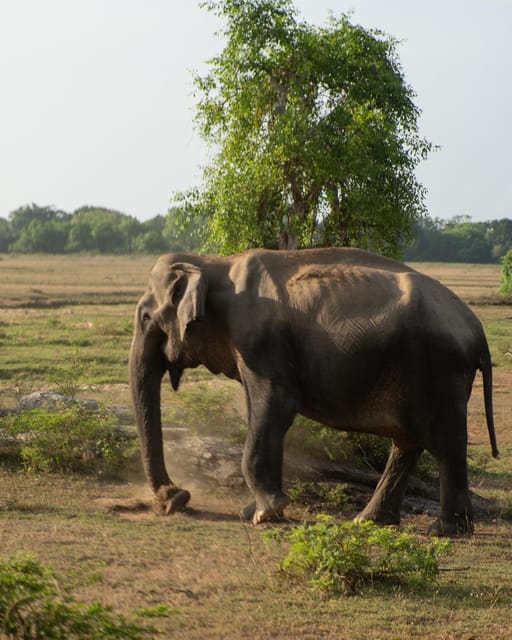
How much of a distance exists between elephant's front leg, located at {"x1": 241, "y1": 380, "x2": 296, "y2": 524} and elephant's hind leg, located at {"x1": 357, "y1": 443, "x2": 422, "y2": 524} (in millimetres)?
831

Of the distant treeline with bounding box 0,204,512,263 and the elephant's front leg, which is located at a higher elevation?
the distant treeline with bounding box 0,204,512,263

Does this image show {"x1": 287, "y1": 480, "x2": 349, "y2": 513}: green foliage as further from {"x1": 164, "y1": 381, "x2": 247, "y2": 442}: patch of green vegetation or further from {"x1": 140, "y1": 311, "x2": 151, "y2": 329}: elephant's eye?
{"x1": 140, "y1": 311, "x2": 151, "y2": 329}: elephant's eye

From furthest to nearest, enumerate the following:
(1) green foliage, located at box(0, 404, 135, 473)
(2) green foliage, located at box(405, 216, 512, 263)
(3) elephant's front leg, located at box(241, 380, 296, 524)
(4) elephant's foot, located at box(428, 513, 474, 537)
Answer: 1. (2) green foliage, located at box(405, 216, 512, 263)
2. (1) green foliage, located at box(0, 404, 135, 473)
3. (3) elephant's front leg, located at box(241, 380, 296, 524)
4. (4) elephant's foot, located at box(428, 513, 474, 537)

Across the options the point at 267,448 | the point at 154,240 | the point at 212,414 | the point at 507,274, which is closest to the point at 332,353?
the point at 267,448

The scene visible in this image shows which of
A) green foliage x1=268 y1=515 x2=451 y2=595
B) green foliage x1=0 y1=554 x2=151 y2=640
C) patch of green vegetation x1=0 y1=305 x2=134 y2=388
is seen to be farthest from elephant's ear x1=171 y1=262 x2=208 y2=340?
patch of green vegetation x1=0 y1=305 x2=134 y2=388

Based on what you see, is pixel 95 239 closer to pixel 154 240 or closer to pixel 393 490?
pixel 154 240

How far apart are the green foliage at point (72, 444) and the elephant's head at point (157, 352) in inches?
43.6

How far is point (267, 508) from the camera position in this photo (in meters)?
8.84

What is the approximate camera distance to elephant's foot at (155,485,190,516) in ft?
30.3

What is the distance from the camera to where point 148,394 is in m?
9.70

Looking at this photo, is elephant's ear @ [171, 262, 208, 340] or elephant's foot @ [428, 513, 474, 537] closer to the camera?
elephant's foot @ [428, 513, 474, 537]

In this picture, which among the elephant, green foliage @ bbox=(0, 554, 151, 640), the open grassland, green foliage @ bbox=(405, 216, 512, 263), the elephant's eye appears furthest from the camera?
green foliage @ bbox=(405, 216, 512, 263)

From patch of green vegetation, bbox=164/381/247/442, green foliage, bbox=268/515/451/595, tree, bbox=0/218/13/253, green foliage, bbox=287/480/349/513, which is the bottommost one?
green foliage, bbox=287/480/349/513

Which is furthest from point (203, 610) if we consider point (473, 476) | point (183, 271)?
point (473, 476)
